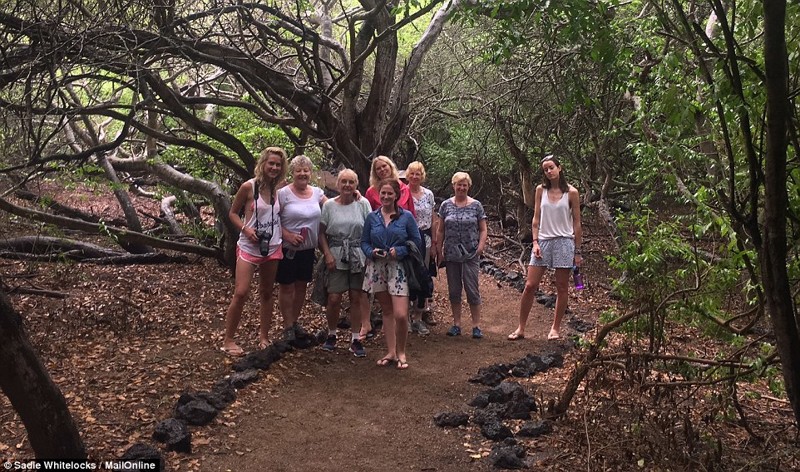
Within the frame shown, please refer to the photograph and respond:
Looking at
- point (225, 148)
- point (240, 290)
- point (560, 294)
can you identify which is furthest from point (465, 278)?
point (225, 148)

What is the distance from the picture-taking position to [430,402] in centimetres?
580

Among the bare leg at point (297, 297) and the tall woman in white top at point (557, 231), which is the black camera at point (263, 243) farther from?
the tall woman in white top at point (557, 231)

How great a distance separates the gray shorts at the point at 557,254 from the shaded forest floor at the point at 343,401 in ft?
2.92

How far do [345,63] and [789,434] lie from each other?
23.7 ft

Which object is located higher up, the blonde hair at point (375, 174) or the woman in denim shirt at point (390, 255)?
the blonde hair at point (375, 174)

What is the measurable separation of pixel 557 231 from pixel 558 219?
0.43ft

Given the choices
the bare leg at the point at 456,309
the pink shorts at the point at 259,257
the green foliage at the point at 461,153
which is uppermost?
the green foliage at the point at 461,153

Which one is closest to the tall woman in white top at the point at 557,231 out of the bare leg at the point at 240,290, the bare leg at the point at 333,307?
the bare leg at the point at 333,307

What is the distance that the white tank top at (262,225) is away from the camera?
6.50m

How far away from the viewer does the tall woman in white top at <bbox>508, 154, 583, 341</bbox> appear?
7348mm

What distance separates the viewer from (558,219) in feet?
24.2

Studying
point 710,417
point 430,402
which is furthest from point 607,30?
point 430,402

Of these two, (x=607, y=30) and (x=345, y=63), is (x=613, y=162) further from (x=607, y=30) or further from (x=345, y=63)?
(x=607, y=30)

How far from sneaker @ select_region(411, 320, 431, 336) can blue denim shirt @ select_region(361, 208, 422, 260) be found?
1.78 metres
